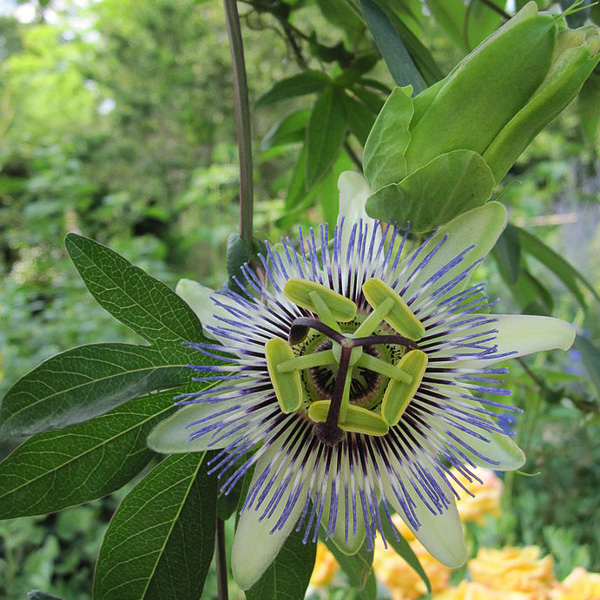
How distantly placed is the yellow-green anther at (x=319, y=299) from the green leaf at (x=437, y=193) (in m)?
0.06

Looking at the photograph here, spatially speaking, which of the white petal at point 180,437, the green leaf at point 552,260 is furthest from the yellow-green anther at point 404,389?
the green leaf at point 552,260

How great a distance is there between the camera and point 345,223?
46 centimetres

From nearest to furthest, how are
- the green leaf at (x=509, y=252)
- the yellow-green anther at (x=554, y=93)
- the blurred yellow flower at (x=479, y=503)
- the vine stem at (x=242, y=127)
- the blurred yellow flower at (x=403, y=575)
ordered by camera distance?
the yellow-green anther at (x=554, y=93)
the vine stem at (x=242, y=127)
the green leaf at (x=509, y=252)
the blurred yellow flower at (x=403, y=575)
the blurred yellow flower at (x=479, y=503)

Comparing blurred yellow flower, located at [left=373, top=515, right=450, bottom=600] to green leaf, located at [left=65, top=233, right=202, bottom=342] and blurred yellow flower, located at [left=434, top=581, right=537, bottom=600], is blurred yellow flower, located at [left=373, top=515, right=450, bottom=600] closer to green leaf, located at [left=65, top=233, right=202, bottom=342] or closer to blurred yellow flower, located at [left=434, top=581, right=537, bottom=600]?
blurred yellow flower, located at [left=434, top=581, right=537, bottom=600]

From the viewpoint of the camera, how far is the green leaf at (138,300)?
1.43 feet

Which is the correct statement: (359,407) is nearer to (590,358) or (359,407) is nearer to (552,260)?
(590,358)

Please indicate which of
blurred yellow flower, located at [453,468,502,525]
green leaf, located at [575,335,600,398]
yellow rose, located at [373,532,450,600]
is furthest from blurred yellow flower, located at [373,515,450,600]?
green leaf, located at [575,335,600,398]

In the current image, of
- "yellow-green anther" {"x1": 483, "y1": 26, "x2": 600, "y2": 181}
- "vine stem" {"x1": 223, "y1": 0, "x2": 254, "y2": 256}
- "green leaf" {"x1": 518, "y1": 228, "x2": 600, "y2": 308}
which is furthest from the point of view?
"green leaf" {"x1": 518, "y1": 228, "x2": 600, "y2": 308}

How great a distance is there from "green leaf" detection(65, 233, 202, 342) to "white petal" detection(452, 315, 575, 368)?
0.64 ft

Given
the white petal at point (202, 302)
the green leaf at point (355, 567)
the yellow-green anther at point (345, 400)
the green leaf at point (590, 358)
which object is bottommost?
the green leaf at point (355, 567)

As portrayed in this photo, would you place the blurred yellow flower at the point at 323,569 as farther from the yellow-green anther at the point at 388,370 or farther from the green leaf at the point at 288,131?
the yellow-green anther at the point at 388,370

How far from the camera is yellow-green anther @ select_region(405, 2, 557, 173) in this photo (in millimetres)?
373

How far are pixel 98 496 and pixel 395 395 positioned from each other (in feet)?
0.69

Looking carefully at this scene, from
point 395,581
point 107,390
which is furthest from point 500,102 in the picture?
point 395,581
